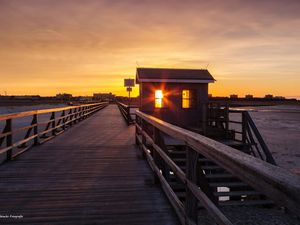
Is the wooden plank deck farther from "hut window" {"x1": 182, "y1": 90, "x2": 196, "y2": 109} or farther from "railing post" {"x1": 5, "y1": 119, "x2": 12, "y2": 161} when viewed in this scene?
"hut window" {"x1": 182, "y1": 90, "x2": 196, "y2": 109}

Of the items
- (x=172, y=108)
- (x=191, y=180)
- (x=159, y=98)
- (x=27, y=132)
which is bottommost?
(x=27, y=132)

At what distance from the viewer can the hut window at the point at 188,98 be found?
17.8 metres

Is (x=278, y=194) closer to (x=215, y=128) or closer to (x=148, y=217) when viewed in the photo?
(x=148, y=217)

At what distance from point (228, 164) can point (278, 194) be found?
696mm

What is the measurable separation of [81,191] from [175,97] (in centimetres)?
1267

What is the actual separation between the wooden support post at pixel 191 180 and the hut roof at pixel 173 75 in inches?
563

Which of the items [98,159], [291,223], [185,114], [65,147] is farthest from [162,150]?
[185,114]

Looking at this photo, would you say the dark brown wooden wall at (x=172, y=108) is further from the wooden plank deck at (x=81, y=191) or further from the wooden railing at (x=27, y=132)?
the wooden plank deck at (x=81, y=191)

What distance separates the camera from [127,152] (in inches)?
380

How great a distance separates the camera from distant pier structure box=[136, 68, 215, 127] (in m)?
17.6

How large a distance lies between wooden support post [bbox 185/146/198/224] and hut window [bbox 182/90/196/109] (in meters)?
14.4

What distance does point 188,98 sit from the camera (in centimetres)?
1784

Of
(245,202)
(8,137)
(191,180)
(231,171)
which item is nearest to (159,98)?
(245,202)

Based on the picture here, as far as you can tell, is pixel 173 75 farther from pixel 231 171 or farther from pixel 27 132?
pixel 231 171
